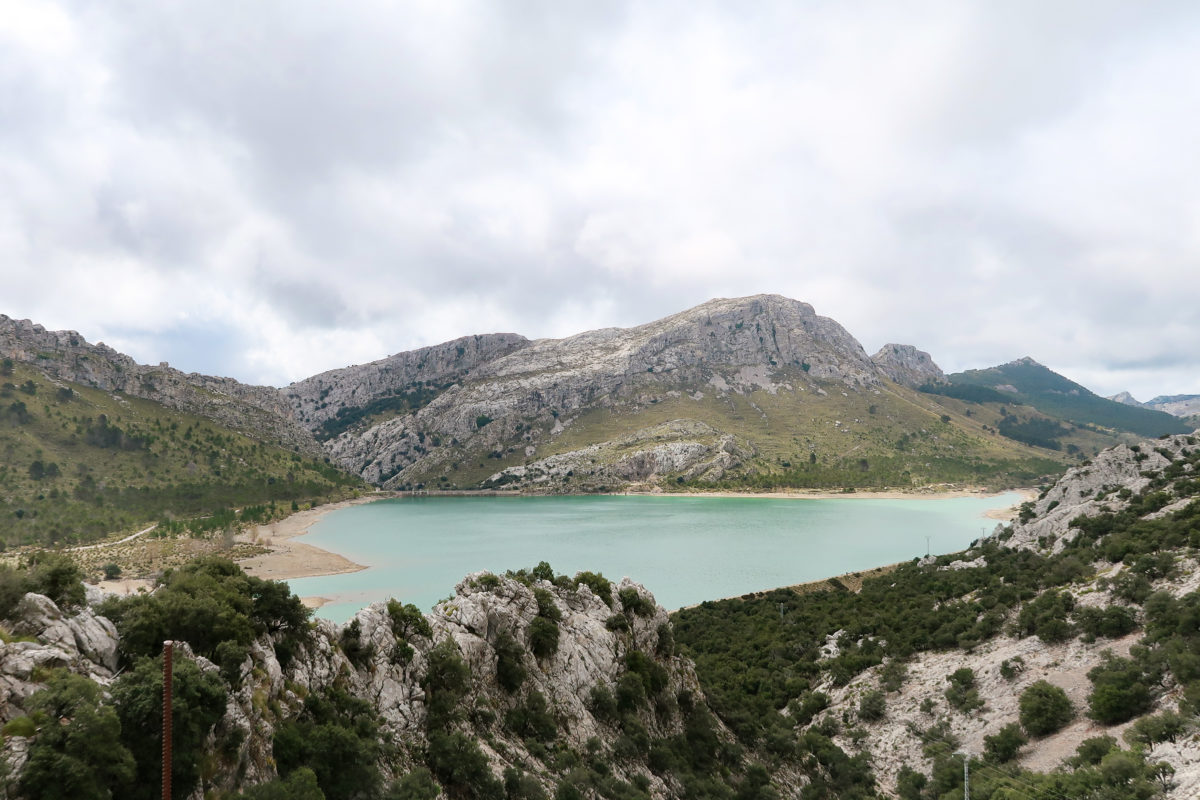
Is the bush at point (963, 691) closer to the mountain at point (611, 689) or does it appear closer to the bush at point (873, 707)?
the mountain at point (611, 689)

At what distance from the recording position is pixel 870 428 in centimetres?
19738

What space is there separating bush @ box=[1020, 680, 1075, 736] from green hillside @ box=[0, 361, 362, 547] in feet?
321

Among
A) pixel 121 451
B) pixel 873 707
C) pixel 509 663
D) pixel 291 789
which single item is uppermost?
pixel 121 451

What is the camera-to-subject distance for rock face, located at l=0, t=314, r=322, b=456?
11756cm

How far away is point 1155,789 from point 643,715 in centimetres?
1604

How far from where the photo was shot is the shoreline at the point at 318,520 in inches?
Answer: 2566

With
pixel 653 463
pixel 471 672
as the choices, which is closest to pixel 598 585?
pixel 471 672

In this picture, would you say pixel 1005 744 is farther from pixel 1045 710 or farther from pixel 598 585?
pixel 598 585

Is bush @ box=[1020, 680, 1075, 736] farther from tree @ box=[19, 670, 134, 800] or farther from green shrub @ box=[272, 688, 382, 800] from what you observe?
tree @ box=[19, 670, 134, 800]

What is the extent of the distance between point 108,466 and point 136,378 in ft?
167

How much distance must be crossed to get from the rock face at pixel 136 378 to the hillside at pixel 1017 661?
147851mm

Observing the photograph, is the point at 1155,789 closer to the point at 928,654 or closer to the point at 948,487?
the point at 928,654

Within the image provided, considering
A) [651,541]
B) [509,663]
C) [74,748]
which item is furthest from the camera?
[651,541]

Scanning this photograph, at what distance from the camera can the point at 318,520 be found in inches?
4441
